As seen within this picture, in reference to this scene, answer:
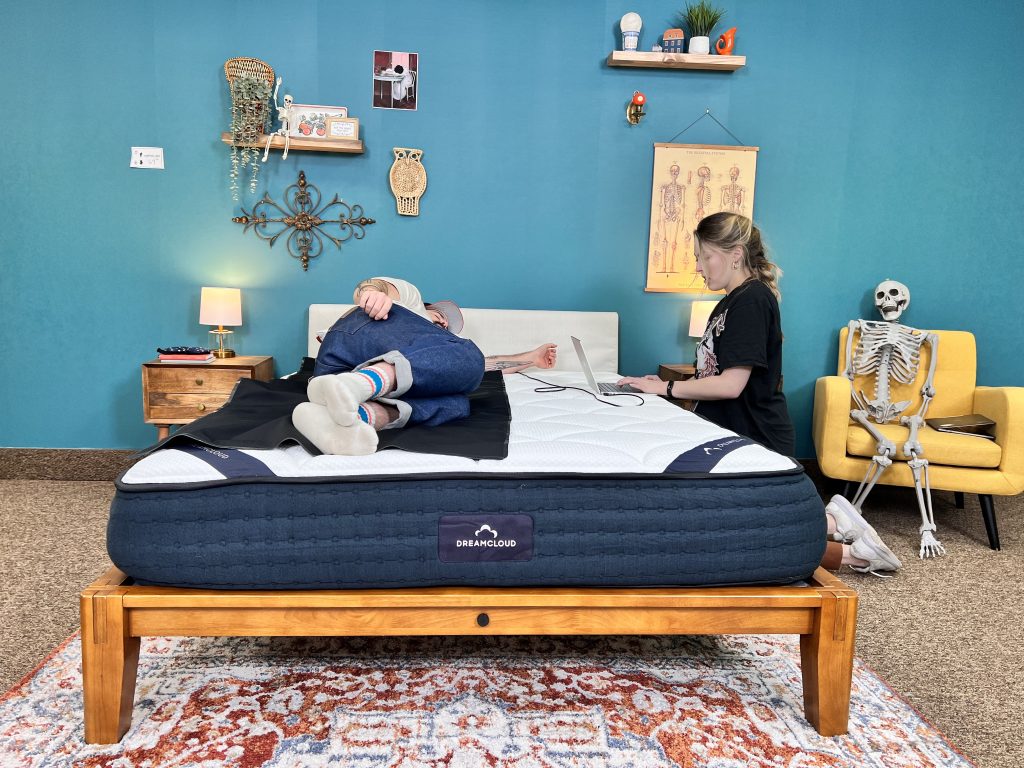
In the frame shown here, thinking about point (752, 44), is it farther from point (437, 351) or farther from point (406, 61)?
point (437, 351)

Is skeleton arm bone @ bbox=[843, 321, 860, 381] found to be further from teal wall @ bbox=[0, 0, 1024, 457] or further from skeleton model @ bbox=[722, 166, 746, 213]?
skeleton model @ bbox=[722, 166, 746, 213]

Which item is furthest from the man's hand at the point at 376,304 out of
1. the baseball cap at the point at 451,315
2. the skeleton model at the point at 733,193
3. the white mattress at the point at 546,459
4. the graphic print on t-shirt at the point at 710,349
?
the skeleton model at the point at 733,193

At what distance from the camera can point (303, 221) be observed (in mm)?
3623

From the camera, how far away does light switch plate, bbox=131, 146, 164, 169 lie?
3.56 m

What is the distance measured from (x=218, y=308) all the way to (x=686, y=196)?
244 cm

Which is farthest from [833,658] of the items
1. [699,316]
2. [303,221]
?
[303,221]

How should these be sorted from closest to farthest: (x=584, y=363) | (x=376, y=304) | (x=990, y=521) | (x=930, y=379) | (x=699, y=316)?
(x=376, y=304) < (x=584, y=363) < (x=990, y=521) < (x=930, y=379) < (x=699, y=316)

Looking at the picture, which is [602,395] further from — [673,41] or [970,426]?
[673,41]

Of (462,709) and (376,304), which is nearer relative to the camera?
(462,709)

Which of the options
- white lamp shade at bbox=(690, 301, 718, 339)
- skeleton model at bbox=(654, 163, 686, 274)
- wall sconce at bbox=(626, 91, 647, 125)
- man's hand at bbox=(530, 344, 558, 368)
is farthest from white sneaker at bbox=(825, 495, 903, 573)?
wall sconce at bbox=(626, 91, 647, 125)

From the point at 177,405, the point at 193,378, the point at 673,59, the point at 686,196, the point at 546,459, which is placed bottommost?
the point at 177,405

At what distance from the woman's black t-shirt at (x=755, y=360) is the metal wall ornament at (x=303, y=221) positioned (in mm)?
2053

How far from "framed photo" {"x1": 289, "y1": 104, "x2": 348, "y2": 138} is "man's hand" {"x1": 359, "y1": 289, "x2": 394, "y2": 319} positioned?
1.86 metres

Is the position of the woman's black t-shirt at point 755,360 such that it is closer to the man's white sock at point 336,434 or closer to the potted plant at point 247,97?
the man's white sock at point 336,434
